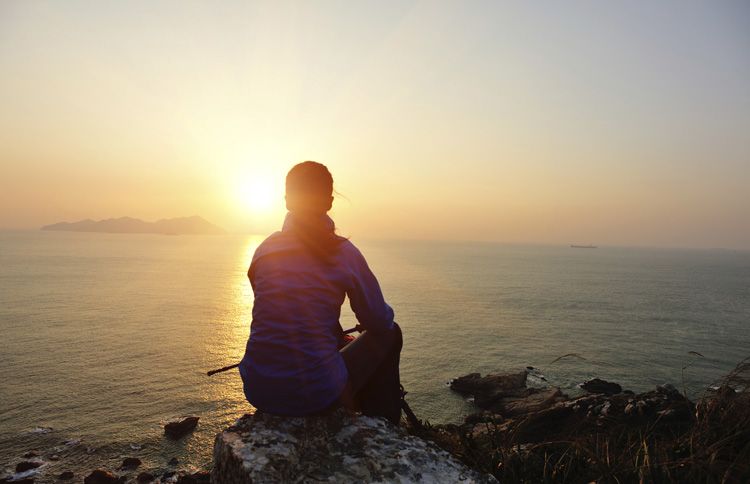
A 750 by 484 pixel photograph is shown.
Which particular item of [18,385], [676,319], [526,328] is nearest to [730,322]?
[676,319]

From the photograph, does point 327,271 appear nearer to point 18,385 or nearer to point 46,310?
point 18,385

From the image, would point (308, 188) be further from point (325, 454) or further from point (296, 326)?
point (325, 454)

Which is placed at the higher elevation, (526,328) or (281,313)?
(281,313)

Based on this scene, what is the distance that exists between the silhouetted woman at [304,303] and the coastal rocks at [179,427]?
19.0 meters

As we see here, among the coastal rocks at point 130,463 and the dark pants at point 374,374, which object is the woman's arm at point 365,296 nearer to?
the dark pants at point 374,374

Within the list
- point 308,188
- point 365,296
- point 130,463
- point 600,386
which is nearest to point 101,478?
point 130,463

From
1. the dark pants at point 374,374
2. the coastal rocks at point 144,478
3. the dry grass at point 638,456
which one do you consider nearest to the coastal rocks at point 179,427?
the coastal rocks at point 144,478

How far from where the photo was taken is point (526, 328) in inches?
1844

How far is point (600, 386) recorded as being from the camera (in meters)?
27.1

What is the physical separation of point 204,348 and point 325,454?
1441 inches

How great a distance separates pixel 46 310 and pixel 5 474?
4014 centimetres

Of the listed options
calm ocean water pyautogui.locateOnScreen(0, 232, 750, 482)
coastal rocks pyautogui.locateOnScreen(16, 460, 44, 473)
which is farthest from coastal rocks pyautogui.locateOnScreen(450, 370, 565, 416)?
coastal rocks pyautogui.locateOnScreen(16, 460, 44, 473)

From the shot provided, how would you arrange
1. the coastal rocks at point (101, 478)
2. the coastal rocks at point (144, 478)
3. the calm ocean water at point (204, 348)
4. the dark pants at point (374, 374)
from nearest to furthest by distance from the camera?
1. the dark pants at point (374, 374)
2. the coastal rocks at point (101, 478)
3. the coastal rocks at point (144, 478)
4. the calm ocean water at point (204, 348)

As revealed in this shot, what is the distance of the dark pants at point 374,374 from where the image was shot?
4004 millimetres
